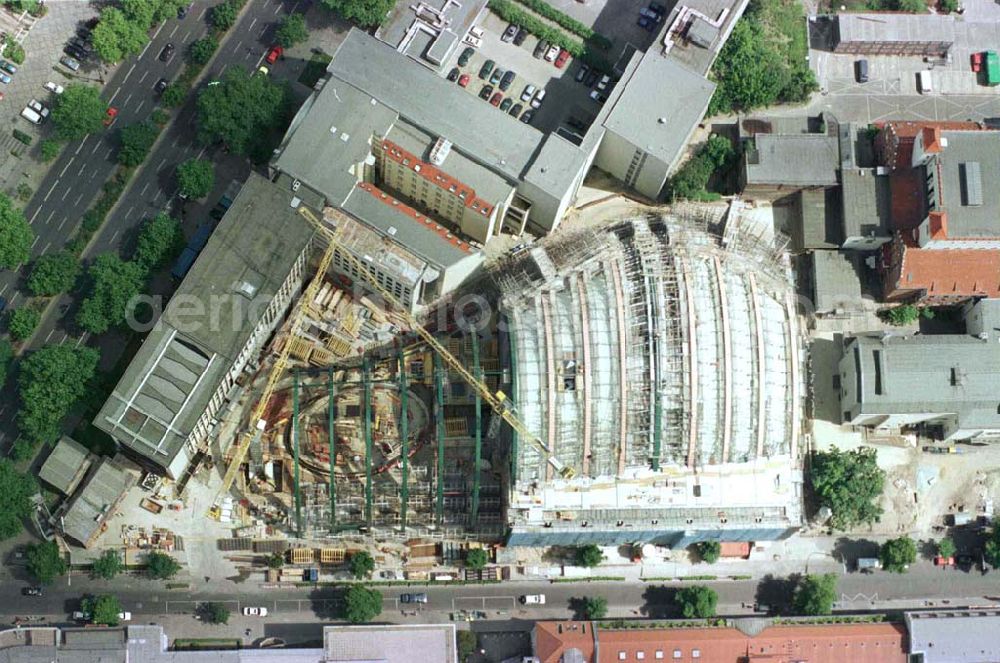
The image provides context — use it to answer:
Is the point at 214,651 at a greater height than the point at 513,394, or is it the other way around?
the point at 513,394

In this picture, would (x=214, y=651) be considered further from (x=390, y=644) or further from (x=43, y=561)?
(x=43, y=561)

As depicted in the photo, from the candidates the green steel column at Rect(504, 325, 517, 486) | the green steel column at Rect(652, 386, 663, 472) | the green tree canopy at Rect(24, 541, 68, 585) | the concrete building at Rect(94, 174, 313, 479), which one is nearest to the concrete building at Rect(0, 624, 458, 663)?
the green tree canopy at Rect(24, 541, 68, 585)

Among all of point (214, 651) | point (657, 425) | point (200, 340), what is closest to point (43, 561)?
point (214, 651)

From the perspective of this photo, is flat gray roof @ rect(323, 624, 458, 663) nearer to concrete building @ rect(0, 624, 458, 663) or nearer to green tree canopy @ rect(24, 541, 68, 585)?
concrete building @ rect(0, 624, 458, 663)

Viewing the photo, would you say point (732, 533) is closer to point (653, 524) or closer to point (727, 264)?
point (653, 524)

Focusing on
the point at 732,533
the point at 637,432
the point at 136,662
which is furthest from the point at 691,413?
the point at 136,662
